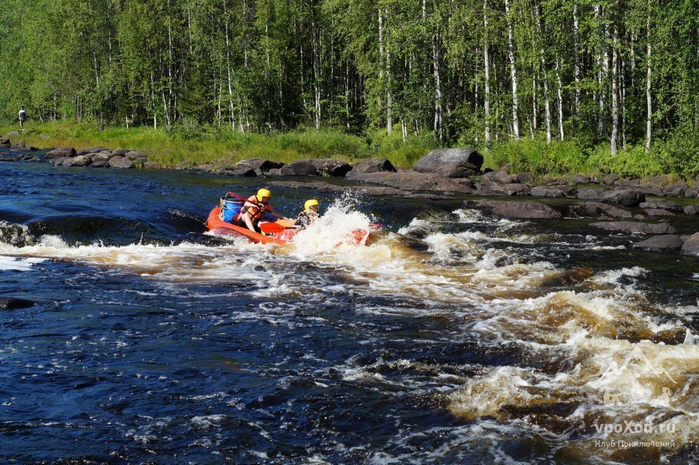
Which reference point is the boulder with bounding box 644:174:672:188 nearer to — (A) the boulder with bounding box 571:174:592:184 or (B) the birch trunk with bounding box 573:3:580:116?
(A) the boulder with bounding box 571:174:592:184

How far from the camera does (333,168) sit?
28.6 metres

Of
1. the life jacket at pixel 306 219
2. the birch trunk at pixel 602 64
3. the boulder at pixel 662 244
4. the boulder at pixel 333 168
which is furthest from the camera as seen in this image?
the boulder at pixel 333 168

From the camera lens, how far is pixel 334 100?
44719mm

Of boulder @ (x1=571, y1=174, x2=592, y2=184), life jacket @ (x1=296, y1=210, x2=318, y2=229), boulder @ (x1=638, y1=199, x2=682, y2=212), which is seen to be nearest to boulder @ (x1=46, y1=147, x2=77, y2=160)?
life jacket @ (x1=296, y1=210, x2=318, y2=229)

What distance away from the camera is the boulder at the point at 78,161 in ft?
102

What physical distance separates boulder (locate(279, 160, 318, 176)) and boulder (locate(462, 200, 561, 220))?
35.0 ft

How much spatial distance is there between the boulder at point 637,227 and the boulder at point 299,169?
14.6 m

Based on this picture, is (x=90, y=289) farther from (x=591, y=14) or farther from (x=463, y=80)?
(x=463, y=80)

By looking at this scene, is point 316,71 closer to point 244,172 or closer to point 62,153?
point 62,153

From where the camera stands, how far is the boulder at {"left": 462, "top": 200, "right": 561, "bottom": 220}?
18.6m

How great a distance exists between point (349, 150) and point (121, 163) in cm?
1135

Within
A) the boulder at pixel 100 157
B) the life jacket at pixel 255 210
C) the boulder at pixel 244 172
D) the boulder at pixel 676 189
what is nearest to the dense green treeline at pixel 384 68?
the boulder at pixel 676 189

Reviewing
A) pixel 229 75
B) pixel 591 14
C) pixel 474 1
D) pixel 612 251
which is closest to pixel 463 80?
pixel 474 1

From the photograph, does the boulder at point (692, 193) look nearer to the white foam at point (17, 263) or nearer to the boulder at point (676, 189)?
the boulder at point (676, 189)
